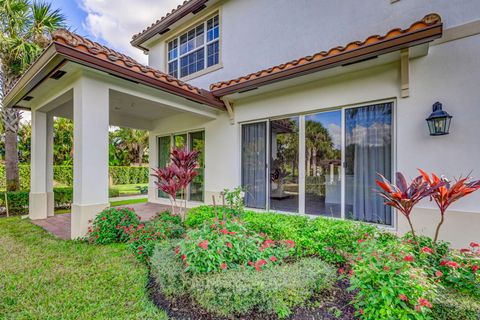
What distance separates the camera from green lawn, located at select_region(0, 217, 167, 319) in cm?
299

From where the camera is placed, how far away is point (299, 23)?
7219mm

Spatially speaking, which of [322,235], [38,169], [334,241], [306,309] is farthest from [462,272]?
[38,169]

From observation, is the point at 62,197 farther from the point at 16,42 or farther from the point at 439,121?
the point at 439,121

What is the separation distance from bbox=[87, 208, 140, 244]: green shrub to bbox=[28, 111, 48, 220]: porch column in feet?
13.8

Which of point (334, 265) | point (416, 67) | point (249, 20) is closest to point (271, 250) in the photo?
point (334, 265)

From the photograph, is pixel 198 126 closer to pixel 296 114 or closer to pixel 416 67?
pixel 296 114

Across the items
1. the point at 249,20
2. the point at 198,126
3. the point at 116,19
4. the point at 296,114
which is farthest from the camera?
the point at 116,19

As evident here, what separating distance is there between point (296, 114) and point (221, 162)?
3.21 metres

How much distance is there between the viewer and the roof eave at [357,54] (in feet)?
13.9

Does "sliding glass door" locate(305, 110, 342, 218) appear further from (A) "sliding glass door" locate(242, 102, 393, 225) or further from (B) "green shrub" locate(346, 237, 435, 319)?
(B) "green shrub" locate(346, 237, 435, 319)

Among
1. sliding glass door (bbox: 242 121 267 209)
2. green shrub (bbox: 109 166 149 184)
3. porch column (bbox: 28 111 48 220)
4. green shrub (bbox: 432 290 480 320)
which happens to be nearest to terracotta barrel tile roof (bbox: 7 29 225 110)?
sliding glass door (bbox: 242 121 267 209)

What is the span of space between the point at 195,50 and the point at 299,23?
4.69 m

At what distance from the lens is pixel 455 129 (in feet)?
15.0

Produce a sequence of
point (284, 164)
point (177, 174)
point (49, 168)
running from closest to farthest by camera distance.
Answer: point (177, 174) < point (284, 164) < point (49, 168)
